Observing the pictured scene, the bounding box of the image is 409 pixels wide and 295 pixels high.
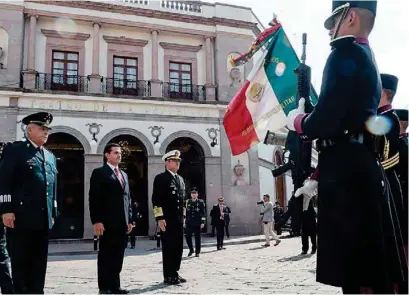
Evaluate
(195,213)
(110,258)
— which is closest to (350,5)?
(110,258)

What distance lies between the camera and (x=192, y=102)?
2069 centimetres

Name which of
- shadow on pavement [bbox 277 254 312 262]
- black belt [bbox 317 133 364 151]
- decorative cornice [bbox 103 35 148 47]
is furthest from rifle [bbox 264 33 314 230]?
decorative cornice [bbox 103 35 148 47]

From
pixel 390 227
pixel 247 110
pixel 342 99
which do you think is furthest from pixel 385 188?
pixel 247 110

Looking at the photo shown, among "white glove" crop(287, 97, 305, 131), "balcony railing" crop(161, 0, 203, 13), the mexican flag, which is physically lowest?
"white glove" crop(287, 97, 305, 131)

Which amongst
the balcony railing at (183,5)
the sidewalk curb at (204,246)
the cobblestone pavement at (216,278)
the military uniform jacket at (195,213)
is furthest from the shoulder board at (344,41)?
the balcony railing at (183,5)

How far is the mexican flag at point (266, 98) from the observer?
676 cm

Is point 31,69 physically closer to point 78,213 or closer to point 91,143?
point 91,143

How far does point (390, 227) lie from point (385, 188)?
0.23 m

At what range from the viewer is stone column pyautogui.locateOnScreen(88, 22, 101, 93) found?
1962 cm

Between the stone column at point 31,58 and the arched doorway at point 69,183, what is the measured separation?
2623 millimetres

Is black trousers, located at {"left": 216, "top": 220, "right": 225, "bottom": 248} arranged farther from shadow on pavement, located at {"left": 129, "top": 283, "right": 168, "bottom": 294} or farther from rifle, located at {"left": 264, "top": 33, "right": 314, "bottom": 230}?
rifle, located at {"left": 264, "top": 33, "right": 314, "bottom": 230}

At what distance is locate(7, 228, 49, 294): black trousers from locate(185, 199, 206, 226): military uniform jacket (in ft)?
25.1

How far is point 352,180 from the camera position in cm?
234

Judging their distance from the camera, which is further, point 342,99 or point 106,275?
point 106,275
